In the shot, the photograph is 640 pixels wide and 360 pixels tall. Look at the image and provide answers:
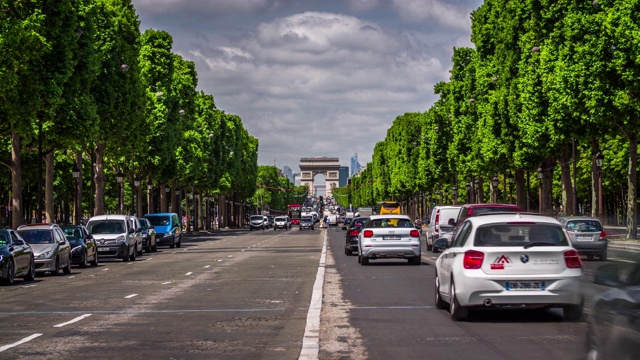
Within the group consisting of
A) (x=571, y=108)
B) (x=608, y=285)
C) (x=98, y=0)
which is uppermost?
(x=98, y=0)

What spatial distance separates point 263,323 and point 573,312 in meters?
4.50

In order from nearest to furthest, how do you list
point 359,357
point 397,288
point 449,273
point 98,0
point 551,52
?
point 359,357
point 449,273
point 397,288
point 551,52
point 98,0

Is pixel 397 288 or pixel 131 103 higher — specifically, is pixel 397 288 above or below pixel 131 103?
below

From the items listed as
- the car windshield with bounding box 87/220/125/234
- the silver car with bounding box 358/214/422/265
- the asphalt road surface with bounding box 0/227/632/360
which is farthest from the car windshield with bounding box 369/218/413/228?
the car windshield with bounding box 87/220/125/234

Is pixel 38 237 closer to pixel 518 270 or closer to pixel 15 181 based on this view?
pixel 15 181

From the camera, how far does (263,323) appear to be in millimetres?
16281

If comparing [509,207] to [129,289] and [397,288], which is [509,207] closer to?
[397,288]

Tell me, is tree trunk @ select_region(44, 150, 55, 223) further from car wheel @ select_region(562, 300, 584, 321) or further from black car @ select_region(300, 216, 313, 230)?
black car @ select_region(300, 216, 313, 230)

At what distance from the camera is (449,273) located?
647 inches

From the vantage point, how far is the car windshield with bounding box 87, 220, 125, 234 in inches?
1750

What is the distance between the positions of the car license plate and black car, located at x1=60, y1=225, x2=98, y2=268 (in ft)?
82.6

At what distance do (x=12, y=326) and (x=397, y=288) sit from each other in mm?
9492

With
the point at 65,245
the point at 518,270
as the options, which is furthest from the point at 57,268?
the point at 518,270

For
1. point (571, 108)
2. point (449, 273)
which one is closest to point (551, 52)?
point (571, 108)
